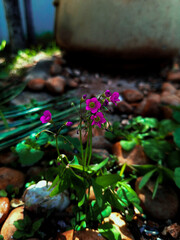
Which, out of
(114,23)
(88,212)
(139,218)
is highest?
(114,23)

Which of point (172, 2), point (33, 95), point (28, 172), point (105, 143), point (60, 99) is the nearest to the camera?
point (28, 172)

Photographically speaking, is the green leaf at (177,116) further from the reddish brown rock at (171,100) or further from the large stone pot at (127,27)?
the large stone pot at (127,27)

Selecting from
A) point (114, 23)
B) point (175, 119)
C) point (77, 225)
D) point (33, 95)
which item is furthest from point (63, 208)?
point (114, 23)

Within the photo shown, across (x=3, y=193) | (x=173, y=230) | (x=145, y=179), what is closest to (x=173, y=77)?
(x=145, y=179)

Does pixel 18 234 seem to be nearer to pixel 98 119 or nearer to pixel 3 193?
pixel 3 193

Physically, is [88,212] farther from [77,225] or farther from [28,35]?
[28,35]

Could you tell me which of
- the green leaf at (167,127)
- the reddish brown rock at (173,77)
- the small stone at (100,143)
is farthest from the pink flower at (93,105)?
the reddish brown rock at (173,77)
